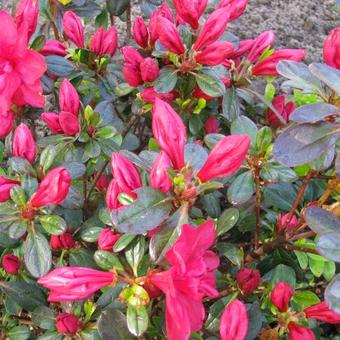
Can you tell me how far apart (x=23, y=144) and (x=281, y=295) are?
58cm

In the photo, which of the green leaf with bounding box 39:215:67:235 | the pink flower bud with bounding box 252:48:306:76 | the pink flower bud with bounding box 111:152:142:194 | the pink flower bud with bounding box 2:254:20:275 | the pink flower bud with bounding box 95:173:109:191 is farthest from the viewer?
the pink flower bud with bounding box 95:173:109:191

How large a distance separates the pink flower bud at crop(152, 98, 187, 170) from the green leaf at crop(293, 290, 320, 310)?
60cm

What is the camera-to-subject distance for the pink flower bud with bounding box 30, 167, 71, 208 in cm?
114

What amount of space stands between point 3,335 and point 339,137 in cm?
92

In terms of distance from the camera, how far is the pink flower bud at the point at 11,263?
1.41 metres

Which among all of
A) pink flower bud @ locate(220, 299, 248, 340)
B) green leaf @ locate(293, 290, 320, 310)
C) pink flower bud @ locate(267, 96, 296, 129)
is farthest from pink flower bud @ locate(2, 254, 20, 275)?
pink flower bud @ locate(267, 96, 296, 129)

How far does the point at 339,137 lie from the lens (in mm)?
1073

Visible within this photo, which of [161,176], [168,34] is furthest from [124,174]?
[168,34]

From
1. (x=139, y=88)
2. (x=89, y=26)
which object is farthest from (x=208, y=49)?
(x=89, y=26)

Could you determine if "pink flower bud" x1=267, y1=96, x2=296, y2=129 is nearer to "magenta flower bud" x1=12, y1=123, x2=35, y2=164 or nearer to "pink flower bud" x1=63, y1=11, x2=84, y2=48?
"pink flower bud" x1=63, y1=11, x2=84, y2=48

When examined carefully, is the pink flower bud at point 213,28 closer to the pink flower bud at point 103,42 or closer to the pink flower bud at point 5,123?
the pink flower bud at point 103,42

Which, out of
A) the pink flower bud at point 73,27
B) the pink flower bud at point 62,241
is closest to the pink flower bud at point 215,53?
the pink flower bud at point 73,27

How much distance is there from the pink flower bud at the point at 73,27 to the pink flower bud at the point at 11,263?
0.55 meters

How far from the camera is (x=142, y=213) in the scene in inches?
40.7
